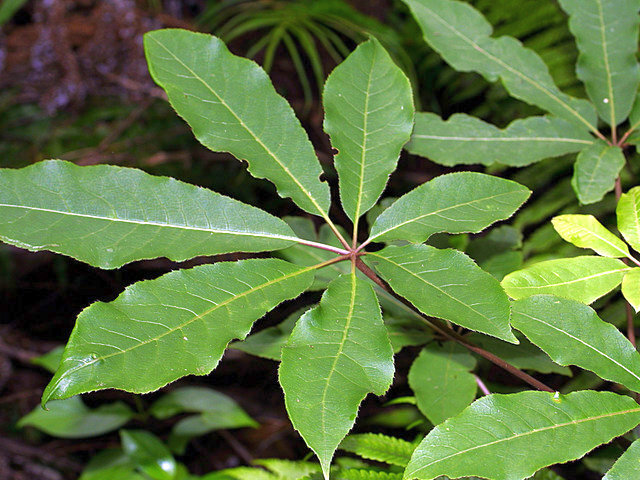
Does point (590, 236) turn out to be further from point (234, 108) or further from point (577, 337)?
point (234, 108)

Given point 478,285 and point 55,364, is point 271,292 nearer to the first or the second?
point 478,285

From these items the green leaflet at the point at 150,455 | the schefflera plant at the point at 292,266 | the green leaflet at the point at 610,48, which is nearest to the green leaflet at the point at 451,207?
the schefflera plant at the point at 292,266

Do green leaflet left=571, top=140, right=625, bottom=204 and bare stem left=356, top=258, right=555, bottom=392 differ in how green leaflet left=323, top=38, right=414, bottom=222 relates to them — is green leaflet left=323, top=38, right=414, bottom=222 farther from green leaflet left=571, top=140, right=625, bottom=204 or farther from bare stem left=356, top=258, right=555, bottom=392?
green leaflet left=571, top=140, right=625, bottom=204

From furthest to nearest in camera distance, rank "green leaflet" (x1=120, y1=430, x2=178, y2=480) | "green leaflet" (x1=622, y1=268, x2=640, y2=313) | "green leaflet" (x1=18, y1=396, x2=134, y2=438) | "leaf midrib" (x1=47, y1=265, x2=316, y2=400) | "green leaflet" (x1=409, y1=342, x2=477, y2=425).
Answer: "green leaflet" (x1=18, y1=396, x2=134, y2=438) → "green leaflet" (x1=120, y1=430, x2=178, y2=480) → "green leaflet" (x1=409, y1=342, x2=477, y2=425) → "green leaflet" (x1=622, y1=268, x2=640, y2=313) → "leaf midrib" (x1=47, y1=265, x2=316, y2=400)

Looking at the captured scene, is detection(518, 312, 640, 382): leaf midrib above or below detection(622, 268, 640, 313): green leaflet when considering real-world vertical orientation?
below

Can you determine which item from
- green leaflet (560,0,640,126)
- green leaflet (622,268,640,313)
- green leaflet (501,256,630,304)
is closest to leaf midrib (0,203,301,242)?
green leaflet (501,256,630,304)

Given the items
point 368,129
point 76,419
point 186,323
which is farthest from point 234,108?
point 76,419
